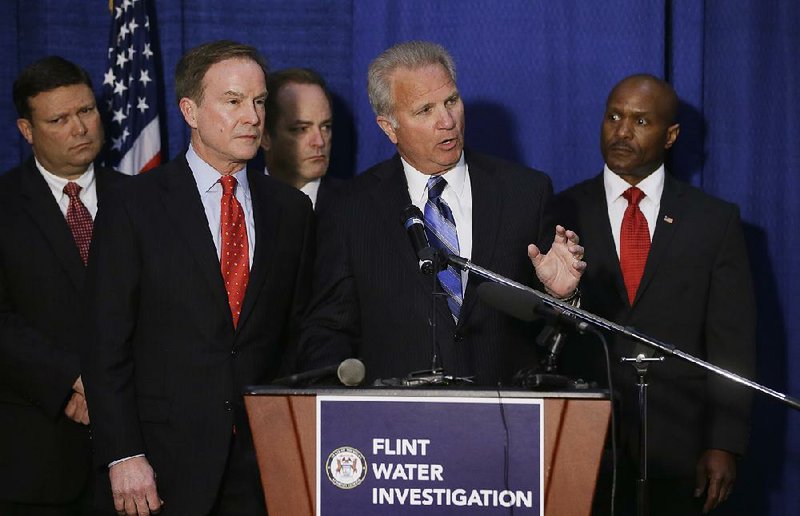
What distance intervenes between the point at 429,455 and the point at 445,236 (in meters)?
0.98

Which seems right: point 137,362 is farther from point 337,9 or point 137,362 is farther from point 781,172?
point 781,172

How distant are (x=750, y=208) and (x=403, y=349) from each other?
208cm

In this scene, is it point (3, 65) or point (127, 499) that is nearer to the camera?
point (127, 499)

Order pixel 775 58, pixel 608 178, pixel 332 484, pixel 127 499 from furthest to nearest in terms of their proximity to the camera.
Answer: pixel 775 58
pixel 608 178
pixel 127 499
pixel 332 484

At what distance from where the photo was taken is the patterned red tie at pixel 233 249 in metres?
3.13

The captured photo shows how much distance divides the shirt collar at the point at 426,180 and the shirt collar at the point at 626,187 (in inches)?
35.4

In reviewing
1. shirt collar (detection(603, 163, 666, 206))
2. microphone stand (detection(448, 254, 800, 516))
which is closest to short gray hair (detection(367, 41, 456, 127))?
shirt collar (detection(603, 163, 666, 206))

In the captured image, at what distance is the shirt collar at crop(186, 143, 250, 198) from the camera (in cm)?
321

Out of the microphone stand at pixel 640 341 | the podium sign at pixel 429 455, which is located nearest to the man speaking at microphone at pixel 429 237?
the microphone stand at pixel 640 341

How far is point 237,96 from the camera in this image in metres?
3.25

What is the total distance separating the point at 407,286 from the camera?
3.18 metres

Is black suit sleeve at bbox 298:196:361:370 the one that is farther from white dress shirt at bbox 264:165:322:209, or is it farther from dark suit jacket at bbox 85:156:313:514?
white dress shirt at bbox 264:165:322:209

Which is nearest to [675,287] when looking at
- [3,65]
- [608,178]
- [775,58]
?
[608,178]

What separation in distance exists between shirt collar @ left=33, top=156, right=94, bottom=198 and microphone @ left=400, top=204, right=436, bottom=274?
5.46 feet
